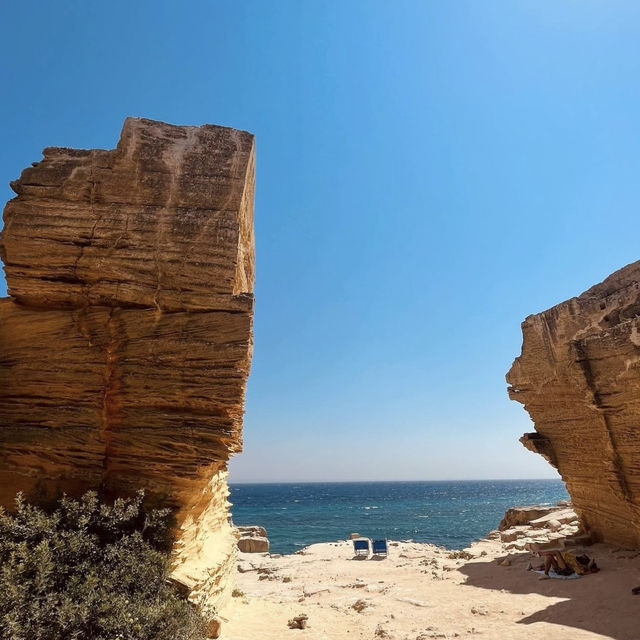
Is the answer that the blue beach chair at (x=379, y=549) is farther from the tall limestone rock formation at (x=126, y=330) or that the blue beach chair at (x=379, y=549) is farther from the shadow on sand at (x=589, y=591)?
the tall limestone rock formation at (x=126, y=330)

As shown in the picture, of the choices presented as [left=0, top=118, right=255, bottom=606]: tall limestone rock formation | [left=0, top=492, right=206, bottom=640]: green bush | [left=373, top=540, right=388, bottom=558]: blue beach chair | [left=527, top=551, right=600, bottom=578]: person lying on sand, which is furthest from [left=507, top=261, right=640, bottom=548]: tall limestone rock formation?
[left=0, top=492, right=206, bottom=640]: green bush

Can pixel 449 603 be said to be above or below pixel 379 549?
above

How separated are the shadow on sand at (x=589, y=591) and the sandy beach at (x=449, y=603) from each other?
0.02 metres

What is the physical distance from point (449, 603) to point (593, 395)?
8.39 meters

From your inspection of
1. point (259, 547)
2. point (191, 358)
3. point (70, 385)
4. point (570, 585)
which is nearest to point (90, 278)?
point (70, 385)

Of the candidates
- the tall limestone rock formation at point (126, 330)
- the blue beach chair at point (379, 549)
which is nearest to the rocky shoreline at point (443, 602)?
the tall limestone rock formation at point (126, 330)

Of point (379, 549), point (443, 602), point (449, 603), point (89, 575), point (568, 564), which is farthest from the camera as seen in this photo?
point (379, 549)

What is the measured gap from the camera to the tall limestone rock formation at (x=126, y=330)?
7.54m

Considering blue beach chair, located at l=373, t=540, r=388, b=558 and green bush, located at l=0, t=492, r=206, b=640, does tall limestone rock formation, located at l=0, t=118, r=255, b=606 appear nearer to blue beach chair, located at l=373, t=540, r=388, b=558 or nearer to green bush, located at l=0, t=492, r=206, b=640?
green bush, located at l=0, t=492, r=206, b=640

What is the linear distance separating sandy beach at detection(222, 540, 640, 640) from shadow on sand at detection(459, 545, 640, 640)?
0.02m

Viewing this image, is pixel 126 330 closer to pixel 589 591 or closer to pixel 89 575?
pixel 89 575

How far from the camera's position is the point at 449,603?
1208 cm

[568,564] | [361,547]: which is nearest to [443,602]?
[568,564]

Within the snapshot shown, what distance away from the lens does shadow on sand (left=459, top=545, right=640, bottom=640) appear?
8.97m
